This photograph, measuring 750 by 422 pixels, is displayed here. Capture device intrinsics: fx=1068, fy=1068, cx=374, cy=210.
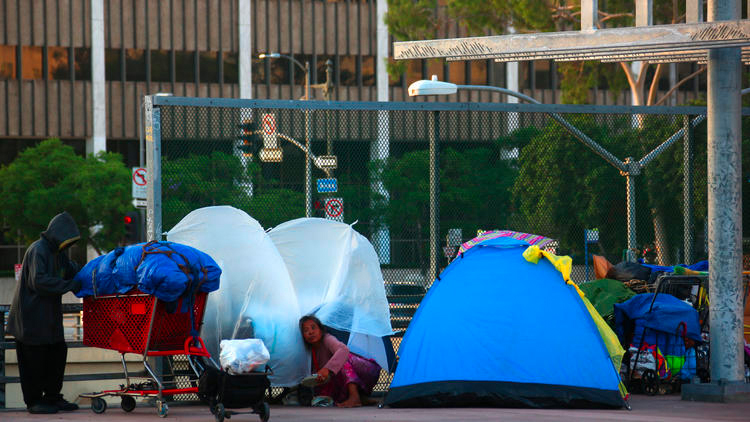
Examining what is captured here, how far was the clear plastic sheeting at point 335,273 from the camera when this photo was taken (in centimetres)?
1006

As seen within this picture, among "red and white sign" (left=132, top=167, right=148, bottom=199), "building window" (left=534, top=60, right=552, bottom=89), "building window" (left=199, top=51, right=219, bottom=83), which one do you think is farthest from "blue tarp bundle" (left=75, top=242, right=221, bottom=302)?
"building window" (left=534, top=60, right=552, bottom=89)

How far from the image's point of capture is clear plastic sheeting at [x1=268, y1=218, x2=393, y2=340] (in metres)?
10.1

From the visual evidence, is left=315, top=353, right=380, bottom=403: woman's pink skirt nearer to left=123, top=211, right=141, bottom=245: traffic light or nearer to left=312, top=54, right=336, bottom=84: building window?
left=123, top=211, right=141, bottom=245: traffic light

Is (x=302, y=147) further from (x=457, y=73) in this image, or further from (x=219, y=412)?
(x=457, y=73)

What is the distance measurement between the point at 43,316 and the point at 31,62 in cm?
4051

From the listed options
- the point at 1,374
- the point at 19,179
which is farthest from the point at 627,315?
the point at 19,179

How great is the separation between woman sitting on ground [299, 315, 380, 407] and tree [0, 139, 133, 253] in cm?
3077

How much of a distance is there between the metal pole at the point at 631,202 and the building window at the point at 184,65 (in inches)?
1539

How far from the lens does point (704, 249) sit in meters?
12.5

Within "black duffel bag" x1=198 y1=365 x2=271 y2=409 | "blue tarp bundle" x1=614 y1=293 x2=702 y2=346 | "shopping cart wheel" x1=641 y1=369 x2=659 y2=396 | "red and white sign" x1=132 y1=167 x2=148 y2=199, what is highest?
"red and white sign" x1=132 y1=167 x2=148 y2=199

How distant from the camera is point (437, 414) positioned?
899 centimetres

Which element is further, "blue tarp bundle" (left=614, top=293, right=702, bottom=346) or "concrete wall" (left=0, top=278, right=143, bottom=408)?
"concrete wall" (left=0, top=278, right=143, bottom=408)

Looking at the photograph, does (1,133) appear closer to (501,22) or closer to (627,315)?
(501,22)

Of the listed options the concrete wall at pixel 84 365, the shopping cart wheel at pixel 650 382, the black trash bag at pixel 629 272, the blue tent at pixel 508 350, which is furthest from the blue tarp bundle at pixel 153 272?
the concrete wall at pixel 84 365
